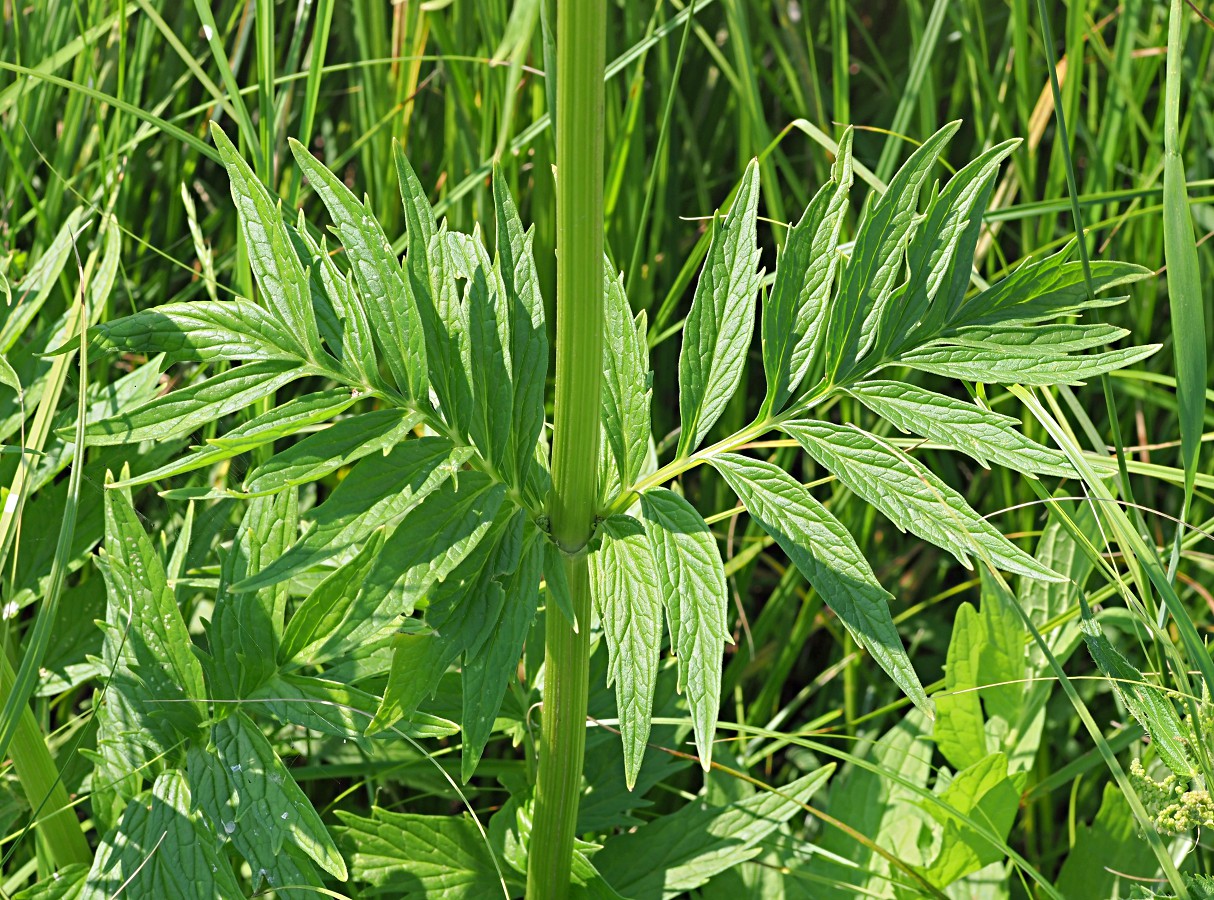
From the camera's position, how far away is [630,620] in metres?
0.89

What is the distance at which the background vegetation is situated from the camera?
49.1 inches

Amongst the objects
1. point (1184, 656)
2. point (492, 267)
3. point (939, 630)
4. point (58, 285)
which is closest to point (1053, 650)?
point (1184, 656)

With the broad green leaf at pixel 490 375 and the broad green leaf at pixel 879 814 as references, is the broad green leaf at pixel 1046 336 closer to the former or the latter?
the broad green leaf at pixel 490 375

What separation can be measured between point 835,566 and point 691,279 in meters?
0.86

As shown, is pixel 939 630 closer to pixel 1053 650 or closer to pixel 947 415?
pixel 1053 650

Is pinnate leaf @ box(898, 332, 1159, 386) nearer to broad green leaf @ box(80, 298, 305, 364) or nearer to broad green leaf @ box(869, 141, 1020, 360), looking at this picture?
broad green leaf @ box(869, 141, 1020, 360)

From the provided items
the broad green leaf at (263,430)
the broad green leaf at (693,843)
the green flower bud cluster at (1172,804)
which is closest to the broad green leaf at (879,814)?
the broad green leaf at (693,843)

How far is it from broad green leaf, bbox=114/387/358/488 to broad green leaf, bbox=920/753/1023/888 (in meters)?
0.82

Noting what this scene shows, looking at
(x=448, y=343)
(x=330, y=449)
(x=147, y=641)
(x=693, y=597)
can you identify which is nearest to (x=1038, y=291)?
(x=693, y=597)

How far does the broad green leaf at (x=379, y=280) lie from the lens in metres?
0.88

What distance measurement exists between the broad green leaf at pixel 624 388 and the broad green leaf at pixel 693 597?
2.8 inches

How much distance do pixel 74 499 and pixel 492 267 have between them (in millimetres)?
399

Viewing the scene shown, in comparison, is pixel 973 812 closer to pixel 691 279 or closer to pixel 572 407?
pixel 572 407

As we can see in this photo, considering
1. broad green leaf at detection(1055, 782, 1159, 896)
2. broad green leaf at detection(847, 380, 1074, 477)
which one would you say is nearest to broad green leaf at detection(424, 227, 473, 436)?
broad green leaf at detection(847, 380, 1074, 477)
